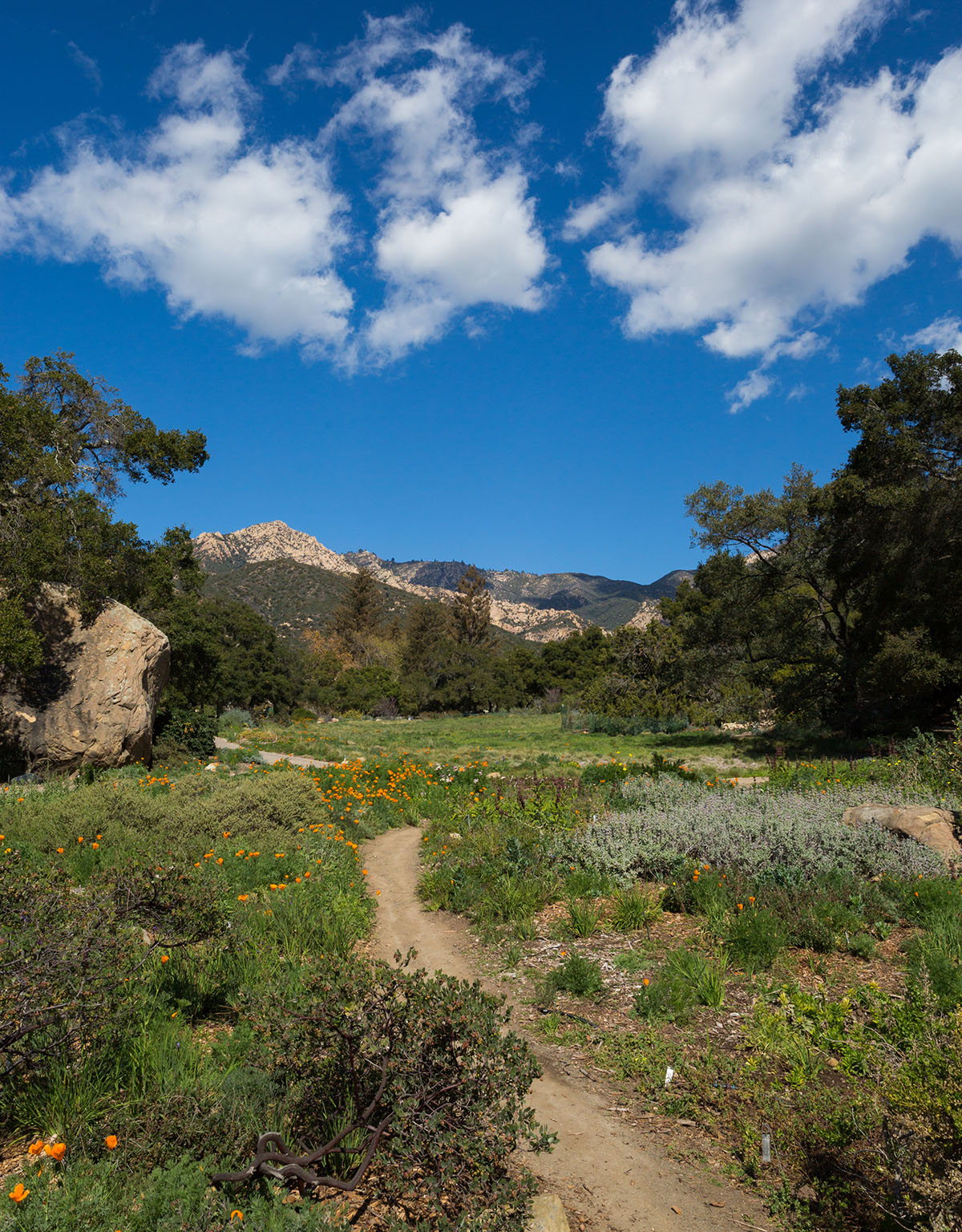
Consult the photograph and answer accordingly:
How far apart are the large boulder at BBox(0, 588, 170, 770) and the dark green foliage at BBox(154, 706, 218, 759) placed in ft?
5.52

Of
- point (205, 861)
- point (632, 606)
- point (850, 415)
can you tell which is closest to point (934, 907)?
point (205, 861)

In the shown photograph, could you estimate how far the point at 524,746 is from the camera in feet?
73.9

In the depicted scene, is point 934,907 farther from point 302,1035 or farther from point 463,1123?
point 302,1035

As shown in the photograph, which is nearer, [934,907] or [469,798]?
[934,907]

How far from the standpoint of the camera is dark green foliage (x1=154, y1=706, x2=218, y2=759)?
16250 millimetres

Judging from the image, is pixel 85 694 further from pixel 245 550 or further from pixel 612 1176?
pixel 245 550

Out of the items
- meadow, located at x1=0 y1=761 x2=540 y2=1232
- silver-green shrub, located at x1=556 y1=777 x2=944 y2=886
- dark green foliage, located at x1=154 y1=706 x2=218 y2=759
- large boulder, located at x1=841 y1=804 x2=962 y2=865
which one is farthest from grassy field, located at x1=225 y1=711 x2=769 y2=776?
meadow, located at x1=0 y1=761 x2=540 y2=1232

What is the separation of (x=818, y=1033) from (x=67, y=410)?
1853cm

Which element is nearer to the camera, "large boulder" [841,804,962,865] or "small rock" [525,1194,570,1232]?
"small rock" [525,1194,570,1232]

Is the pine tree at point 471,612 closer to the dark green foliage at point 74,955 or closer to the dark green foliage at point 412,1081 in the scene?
the dark green foliage at point 74,955

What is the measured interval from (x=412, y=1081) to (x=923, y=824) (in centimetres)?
759

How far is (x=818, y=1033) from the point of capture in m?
4.35

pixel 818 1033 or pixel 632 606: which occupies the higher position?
pixel 632 606

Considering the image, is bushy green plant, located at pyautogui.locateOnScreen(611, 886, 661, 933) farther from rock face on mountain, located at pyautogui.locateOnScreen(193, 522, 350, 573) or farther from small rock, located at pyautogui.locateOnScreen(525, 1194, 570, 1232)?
rock face on mountain, located at pyautogui.locateOnScreen(193, 522, 350, 573)
